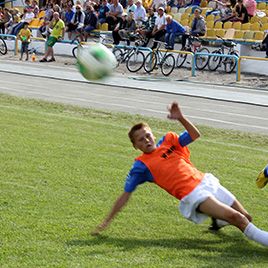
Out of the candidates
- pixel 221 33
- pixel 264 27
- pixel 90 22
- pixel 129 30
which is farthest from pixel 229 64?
pixel 90 22

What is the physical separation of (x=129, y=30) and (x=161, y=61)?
14.5 feet

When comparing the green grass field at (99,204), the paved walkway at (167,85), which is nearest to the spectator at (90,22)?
the paved walkway at (167,85)

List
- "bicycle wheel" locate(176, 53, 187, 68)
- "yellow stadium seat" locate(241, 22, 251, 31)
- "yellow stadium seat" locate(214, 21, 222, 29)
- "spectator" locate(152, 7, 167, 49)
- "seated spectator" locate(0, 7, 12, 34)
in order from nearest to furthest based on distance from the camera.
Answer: "bicycle wheel" locate(176, 53, 187, 68) → "spectator" locate(152, 7, 167, 49) → "yellow stadium seat" locate(241, 22, 251, 31) → "yellow stadium seat" locate(214, 21, 222, 29) → "seated spectator" locate(0, 7, 12, 34)

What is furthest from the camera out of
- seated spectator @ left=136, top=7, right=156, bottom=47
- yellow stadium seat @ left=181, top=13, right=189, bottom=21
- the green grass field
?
yellow stadium seat @ left=181, top=13, right=189, bottom=21

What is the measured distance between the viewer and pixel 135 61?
96.2 feet

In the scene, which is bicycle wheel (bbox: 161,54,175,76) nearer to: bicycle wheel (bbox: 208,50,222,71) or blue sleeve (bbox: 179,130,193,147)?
bicycle wheel (bbox: 208,50,222,71)

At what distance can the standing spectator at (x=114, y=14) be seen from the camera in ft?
112

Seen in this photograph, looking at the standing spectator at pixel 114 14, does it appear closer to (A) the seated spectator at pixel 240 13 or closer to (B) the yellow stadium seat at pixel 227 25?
(B) the yellow stadium seat at pixel 227 25

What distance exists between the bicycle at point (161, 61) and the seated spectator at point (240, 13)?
14.2 feet

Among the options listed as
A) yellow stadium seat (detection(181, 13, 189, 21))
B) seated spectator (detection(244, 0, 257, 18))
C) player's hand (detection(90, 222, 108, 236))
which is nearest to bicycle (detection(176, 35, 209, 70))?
seated spectator (detection(244, 0, 257, 18))

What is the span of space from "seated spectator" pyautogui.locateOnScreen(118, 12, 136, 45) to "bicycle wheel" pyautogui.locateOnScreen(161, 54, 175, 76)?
3682 millimetres

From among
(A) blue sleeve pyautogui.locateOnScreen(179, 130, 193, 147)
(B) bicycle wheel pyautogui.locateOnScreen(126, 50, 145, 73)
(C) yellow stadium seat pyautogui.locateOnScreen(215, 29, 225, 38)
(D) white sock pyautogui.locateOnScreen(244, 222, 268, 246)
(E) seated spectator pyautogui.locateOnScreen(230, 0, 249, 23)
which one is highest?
(A) blue sleeve pyautogui.locateOnScreen(179, 130, 193, 147)

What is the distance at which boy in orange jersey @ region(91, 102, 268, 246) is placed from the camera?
21.3 ft

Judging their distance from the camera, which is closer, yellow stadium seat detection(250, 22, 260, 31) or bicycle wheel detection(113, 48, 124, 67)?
bicycle wheel detection(113, 48, 124, 67)
